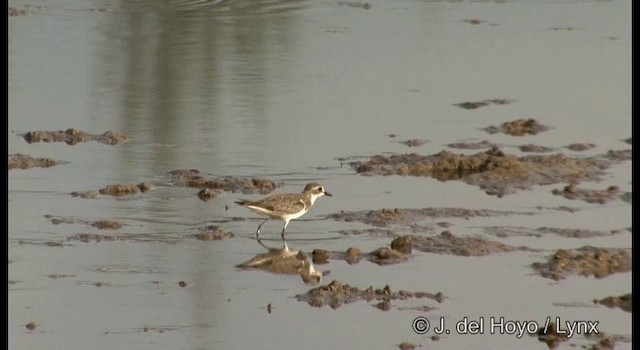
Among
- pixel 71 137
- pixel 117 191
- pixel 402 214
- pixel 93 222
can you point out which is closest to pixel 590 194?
pixel 402 214

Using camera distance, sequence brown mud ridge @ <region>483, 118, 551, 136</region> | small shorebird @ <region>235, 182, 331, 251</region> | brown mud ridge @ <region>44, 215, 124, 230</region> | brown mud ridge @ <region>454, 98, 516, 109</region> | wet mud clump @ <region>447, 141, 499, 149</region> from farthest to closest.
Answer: brown mud ridge @ <region>454, 98, 516, 109</region> → brown mud ridge @ <region>483, 118, 551, 136</region> → wet mud clump @ <region>447, 141, 499, 149</region> → brown mud ridge @ <region>44, 215, 124, 230</region> → small shorebird @ <region>235, 182, 331, 251</region>

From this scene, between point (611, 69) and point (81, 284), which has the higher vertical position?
point (611, 69)

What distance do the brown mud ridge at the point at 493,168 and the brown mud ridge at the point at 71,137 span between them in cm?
225

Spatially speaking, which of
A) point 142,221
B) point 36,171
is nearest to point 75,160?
point 36,171

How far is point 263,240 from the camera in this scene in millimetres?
12938

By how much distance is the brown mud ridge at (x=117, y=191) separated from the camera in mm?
13844

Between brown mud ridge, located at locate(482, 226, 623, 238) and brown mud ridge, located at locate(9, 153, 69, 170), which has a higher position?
brown mud ridge, located at locate(9, 153, 69, 170)

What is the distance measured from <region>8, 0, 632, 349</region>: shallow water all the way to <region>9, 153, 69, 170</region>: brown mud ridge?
0.44 ft

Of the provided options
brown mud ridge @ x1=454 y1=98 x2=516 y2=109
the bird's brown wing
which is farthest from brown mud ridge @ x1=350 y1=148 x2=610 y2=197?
brown mud ridge @ x1=454 y1=98 x2=516 y2=109

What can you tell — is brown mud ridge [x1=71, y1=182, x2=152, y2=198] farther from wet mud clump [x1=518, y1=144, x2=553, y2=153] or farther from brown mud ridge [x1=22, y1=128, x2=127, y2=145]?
wet mud clump [x1=518, y1=144, x2=553, y2=153]

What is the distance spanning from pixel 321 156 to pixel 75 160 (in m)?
2.15

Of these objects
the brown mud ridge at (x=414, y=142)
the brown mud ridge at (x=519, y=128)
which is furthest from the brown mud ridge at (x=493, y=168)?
the brown mud ridge at (x=519, y=128)

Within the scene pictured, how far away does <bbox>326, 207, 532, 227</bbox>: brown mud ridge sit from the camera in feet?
43.5

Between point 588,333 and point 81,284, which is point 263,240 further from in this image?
point 588,333
